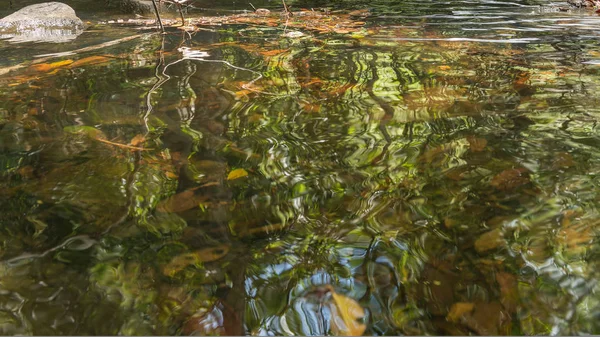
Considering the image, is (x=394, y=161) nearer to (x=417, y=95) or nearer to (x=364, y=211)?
(x=364, y=211)

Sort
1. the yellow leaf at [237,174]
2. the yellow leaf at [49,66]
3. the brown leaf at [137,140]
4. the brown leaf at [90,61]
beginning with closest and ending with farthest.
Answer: the yellow leaf at [237,174] → the brown leaf at [137,140] → the yellow leaf at [49,66] → the brown leaf at [90,61]

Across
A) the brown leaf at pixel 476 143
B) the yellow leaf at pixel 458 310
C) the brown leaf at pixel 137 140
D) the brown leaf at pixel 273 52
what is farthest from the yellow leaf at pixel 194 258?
the brown leaf at pixel 273 52

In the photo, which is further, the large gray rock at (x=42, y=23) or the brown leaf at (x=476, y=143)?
the large gray rock at (x=42, y=23)

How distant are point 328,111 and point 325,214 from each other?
114 centimetres

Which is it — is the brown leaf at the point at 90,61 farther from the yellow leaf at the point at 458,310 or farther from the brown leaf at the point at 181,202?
the yellow leaf at the point at 458,310

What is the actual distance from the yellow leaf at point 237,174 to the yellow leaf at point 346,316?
2.76ft

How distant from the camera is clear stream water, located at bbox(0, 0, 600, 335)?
4.17 ft

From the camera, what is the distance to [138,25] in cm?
628

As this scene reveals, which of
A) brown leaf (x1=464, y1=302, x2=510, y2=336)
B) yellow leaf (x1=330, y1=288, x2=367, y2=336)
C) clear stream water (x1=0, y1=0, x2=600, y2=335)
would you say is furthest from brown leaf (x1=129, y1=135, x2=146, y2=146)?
brown leaf (x1=464, y1=302, x2=510, y2=336)

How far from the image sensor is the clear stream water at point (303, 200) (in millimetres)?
1270

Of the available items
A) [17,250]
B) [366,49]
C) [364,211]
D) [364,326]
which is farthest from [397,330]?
[366,49]

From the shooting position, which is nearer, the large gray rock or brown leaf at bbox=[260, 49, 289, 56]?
brown leaf at bbox=[260, 49, 289, 56]

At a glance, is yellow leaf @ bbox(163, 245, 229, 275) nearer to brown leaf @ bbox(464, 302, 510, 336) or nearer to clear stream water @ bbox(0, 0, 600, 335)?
clear stream water @ bbox(0, 0, 600, 335)

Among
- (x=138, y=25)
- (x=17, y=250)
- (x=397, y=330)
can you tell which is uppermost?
(x=138, y=25)
